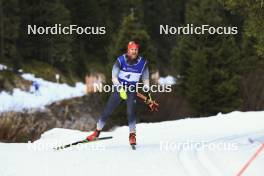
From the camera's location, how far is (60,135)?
13500 mm

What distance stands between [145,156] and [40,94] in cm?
3284

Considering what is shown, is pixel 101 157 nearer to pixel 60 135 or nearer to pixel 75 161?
pixel 75 161

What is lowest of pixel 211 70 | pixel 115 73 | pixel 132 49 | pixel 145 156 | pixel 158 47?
pixel 145 156

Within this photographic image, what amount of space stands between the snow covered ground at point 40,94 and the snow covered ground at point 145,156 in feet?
78.7

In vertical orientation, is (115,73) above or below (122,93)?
above

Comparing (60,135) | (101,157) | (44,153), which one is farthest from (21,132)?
(101,157)

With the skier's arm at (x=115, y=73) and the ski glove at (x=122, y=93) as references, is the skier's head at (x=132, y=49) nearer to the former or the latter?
the skier's arm at (x=115, y=73)

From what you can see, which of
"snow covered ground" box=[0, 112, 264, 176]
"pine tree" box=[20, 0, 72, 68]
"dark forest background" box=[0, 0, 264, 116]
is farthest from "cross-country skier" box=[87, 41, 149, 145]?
"pine tree" box=[20, 0, 72, 68]

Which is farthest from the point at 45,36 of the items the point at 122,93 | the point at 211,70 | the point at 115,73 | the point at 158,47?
the point at 122,93

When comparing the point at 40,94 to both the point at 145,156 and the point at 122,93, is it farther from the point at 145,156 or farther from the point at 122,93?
the point at 145,156

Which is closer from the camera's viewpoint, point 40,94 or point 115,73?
point 115,73

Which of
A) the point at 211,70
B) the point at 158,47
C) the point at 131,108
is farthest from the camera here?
the point at 158,47

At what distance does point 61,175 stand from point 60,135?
5829 millimetres

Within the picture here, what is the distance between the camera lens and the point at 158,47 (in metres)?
70.1
